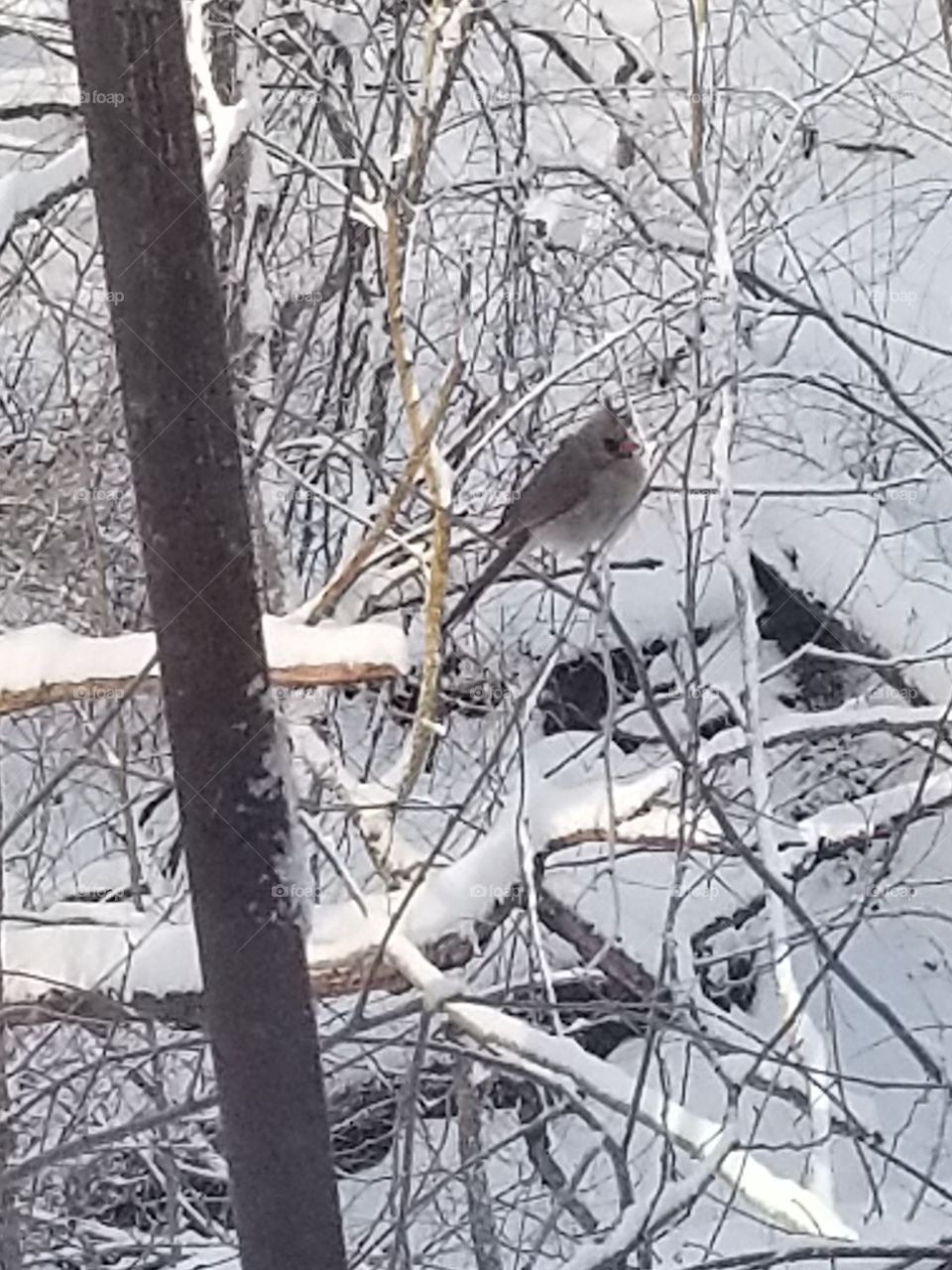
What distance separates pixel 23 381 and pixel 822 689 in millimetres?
2350

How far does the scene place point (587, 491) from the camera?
2908mm

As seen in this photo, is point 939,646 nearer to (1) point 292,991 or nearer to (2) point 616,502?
(2) point 616,502

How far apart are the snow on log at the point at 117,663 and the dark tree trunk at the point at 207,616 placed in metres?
1.17

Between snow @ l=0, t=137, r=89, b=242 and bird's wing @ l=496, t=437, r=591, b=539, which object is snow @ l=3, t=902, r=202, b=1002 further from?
snow @ l=0, t=137, r=89, b=242

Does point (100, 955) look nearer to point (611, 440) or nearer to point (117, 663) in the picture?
point (117, 663)

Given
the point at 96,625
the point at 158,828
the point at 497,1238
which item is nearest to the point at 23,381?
the point at 96,625

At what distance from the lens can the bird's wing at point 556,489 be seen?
9.53 ft

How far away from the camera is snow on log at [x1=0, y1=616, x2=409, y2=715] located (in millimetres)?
2602

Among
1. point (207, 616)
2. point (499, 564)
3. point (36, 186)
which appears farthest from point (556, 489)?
point (207, 616)

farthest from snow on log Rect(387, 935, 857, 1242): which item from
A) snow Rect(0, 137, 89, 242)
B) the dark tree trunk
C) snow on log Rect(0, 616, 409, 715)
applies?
snow Rect(0, 137, 89, 242)

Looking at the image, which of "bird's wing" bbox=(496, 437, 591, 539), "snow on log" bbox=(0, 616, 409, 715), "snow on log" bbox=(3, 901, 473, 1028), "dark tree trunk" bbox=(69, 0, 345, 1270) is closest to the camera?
"dark tree trunk" bbox=(69, 0, 345, 1270)

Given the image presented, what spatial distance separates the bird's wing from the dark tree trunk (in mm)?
1523

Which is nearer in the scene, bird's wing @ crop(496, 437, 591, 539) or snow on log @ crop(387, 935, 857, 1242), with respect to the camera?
snow on log @ crop(387, 935, 857, 1242)

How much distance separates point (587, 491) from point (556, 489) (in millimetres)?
50
